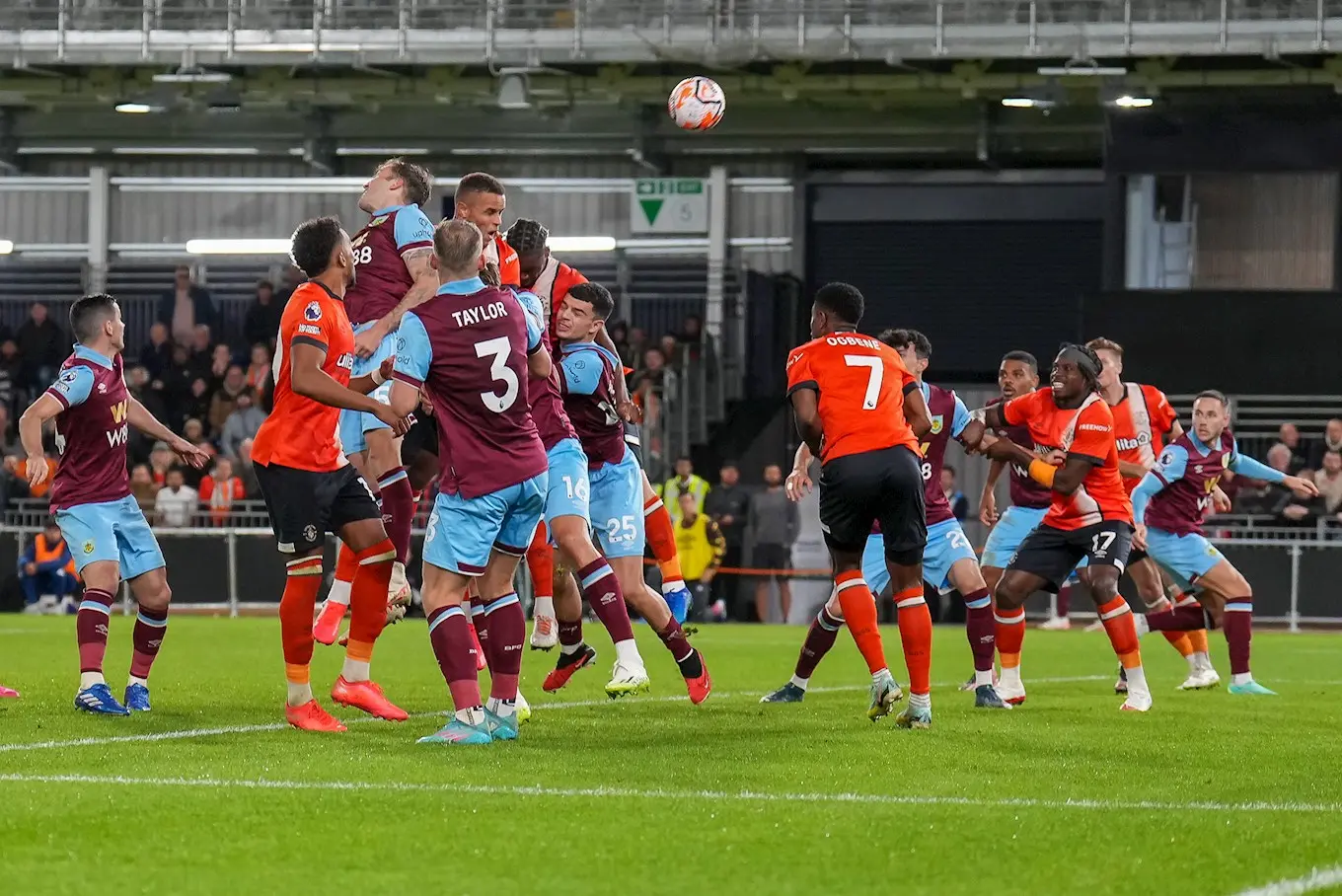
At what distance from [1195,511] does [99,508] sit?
749 centimetres

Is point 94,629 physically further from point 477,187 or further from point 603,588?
point 477,187

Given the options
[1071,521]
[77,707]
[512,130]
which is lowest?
[77,707]

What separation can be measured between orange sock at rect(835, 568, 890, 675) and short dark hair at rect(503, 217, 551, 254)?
8.11 ft

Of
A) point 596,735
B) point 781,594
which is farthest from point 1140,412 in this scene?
point 781,594

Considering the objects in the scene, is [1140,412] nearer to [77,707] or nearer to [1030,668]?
[1030,668]

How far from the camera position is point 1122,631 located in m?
11.6

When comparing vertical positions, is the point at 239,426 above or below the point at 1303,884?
below

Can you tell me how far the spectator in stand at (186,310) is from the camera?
3066 cm

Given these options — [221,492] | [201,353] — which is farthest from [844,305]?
[201,353]

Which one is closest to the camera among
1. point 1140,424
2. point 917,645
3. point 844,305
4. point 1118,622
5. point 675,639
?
point 917,645

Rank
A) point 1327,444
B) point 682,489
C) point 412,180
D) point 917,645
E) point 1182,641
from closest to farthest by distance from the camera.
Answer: point 917,645
point 412,180
point 1182,641
point 1327,444
point 682,489

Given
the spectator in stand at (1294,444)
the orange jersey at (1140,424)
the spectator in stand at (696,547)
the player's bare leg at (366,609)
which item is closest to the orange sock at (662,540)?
the player's bare leg at (366,609)

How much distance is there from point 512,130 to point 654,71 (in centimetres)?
390

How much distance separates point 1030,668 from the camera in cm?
1562
